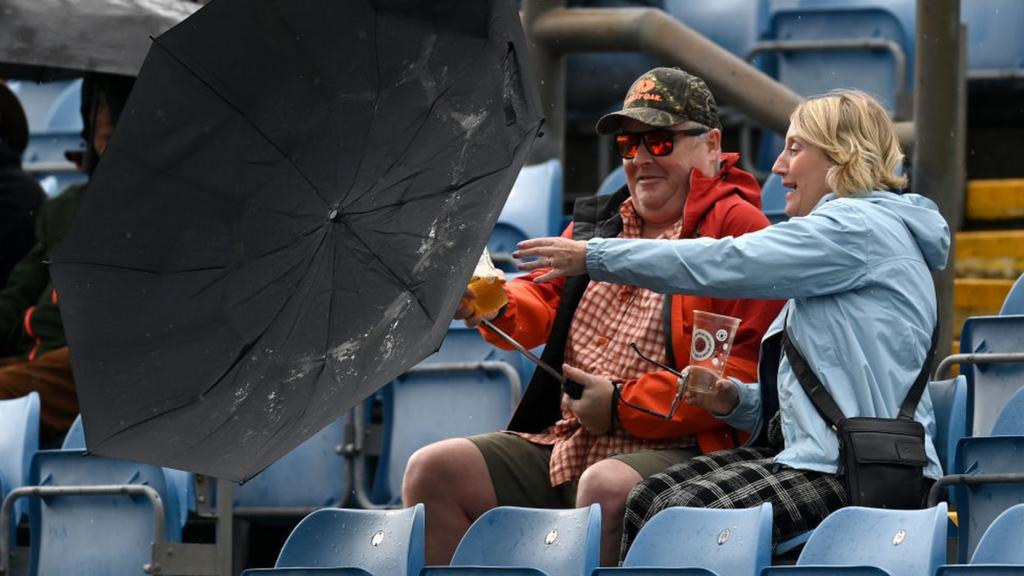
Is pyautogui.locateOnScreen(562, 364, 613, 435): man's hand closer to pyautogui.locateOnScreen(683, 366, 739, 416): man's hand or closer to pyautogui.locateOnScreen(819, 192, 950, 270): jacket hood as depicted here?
pyautogui.locateOnScreen(683, 366, 739, 416): man's hand

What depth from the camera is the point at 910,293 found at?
4.71 meters

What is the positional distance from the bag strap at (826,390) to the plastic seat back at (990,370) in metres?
0.77

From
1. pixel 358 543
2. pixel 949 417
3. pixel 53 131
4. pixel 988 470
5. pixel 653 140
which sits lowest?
pixel 358 543

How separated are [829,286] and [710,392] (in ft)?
1.34

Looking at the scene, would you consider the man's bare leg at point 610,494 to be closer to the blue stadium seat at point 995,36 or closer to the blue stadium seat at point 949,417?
the blue stadium seat at point 949,417

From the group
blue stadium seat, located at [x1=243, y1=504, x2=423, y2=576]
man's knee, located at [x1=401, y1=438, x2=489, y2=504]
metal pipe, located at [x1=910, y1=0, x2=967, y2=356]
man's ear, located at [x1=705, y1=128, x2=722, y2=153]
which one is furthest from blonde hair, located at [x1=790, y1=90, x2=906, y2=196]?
metal pipe, located at [x1=910, y1=0, x2=967, y2=356]

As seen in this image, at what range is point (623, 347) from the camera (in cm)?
521

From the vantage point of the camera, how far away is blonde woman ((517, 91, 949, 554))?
463 cm

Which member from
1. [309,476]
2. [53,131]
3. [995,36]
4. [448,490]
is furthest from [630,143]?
[53,131]

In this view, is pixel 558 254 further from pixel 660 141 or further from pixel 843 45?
pixel 843 45

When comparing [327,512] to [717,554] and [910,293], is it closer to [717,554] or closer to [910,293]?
[717,554]

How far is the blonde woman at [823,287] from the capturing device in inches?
182

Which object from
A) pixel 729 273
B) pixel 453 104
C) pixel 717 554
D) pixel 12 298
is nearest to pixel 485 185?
pixel 453 104

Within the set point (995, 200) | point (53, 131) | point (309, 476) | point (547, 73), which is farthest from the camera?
point (53, 131)
